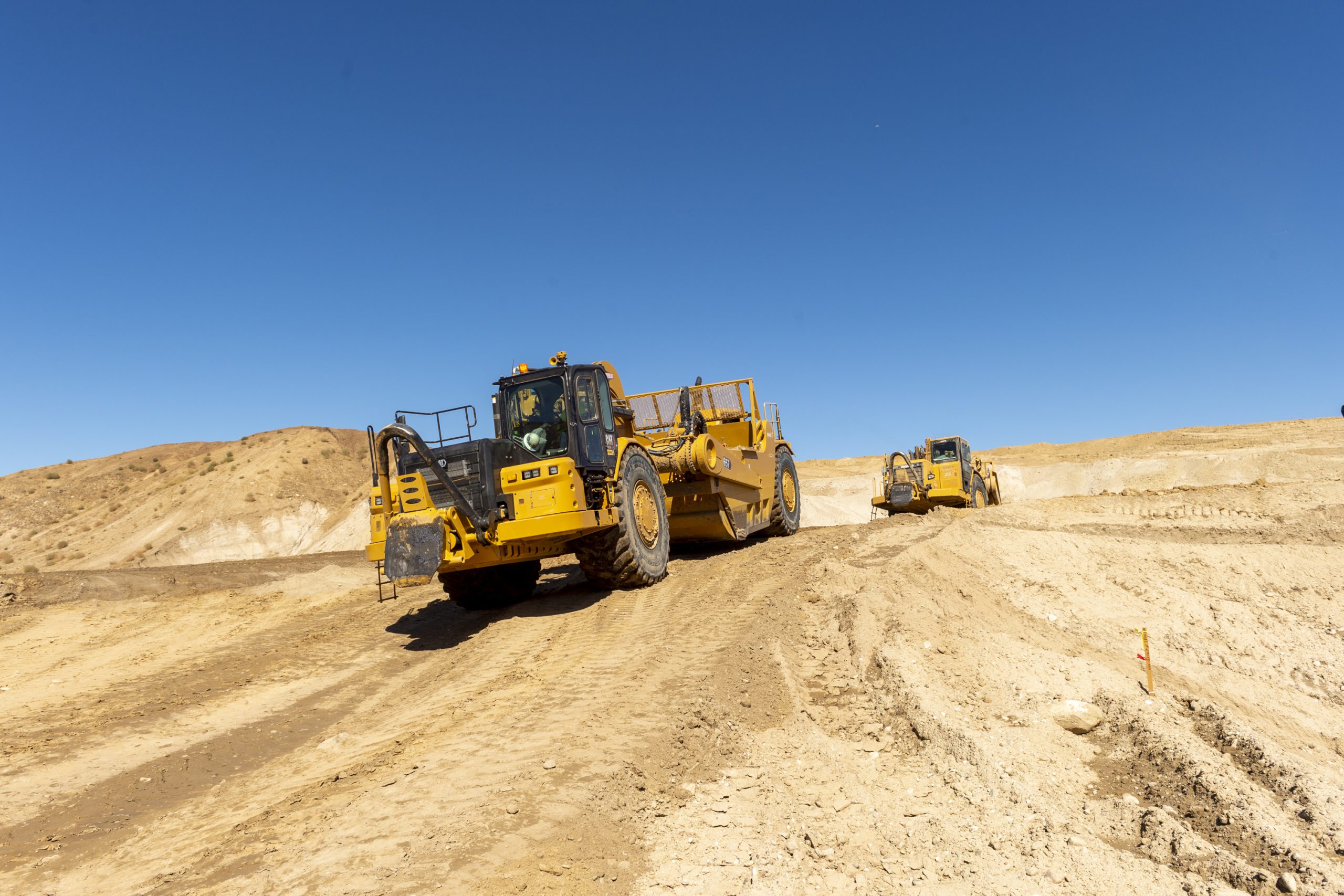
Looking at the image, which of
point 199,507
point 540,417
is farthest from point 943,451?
point 199,507

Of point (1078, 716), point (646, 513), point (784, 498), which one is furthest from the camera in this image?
point (784, 498)

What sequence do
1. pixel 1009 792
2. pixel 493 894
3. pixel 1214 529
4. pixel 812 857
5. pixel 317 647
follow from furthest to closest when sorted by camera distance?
1. pixel 1214 529
2. pixel 317 647
3. pixel 1009 792
4. pixel 812 857
5. pixel 493 894

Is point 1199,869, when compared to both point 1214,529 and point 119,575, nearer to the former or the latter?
point 1214,529

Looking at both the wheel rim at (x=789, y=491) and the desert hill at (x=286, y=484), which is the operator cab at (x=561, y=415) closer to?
the wheel rim at (x=789, y=491)

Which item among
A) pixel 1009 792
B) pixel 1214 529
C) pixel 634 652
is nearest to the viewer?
pixel 1009 792

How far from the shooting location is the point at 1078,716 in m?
5.64

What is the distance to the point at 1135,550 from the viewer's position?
11.2m

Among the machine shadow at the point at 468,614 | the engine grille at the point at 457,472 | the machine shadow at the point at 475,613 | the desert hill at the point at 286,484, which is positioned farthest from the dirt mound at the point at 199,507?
the engine grille at the point at 457,472

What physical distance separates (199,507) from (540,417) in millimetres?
32960

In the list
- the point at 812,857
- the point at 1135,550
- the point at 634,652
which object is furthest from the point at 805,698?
the point at 1135,550

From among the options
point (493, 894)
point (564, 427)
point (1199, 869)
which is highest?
point (564, 427)

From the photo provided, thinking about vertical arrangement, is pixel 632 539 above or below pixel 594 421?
below

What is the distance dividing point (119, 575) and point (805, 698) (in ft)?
56.6

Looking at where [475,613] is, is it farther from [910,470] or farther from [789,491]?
[910,470]
